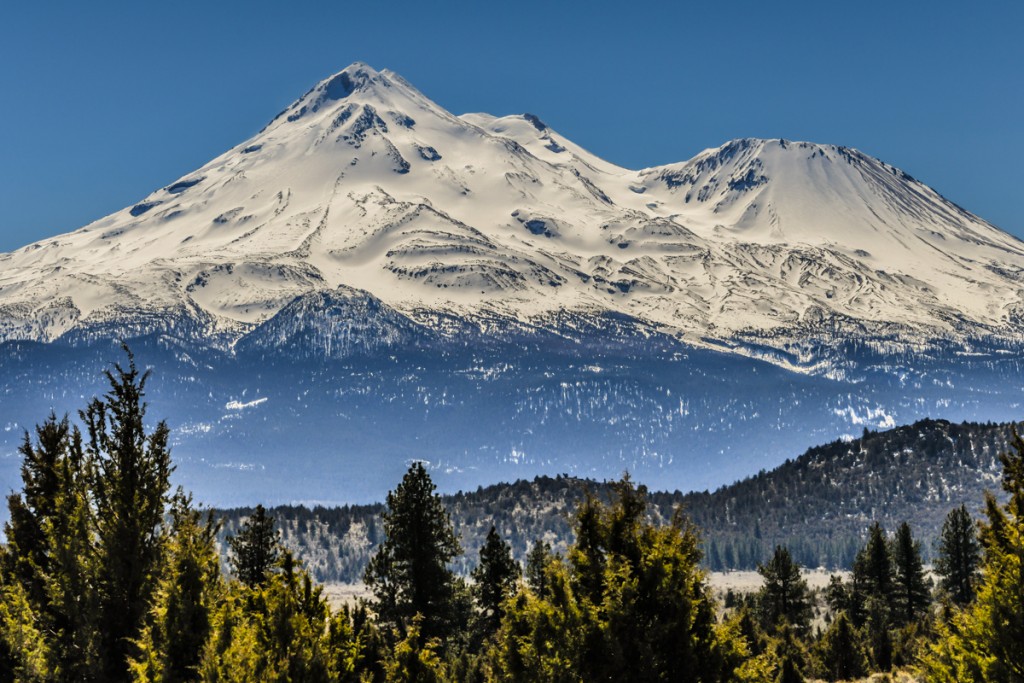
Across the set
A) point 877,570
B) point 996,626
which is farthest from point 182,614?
point 877,570

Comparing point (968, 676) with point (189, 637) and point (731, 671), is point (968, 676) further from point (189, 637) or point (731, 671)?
point (189, 637)

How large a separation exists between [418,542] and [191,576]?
30181 millimetres

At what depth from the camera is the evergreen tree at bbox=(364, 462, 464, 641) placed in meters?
59.4

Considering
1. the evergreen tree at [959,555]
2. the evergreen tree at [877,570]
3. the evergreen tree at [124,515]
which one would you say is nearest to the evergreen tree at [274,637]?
the evergreen tree at [124,515]

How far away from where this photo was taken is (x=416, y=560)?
196 feet

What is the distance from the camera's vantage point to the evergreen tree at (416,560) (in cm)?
5944

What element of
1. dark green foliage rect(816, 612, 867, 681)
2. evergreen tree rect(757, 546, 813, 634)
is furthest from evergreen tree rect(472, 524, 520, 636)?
evergreen tree rect(757, 546, 813, 634)

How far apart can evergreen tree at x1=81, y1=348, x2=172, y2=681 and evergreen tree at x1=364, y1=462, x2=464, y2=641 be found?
2703 cm

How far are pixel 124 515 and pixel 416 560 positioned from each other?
28.7 metres

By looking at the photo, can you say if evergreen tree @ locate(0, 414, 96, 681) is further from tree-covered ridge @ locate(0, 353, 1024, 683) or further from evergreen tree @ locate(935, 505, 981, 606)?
evergreen tree @ locate(935, 505, 981, 606)

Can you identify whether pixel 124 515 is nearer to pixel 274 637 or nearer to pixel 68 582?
pixel 68 582

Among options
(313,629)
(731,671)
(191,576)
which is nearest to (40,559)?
(191,576)

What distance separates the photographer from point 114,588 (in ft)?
104

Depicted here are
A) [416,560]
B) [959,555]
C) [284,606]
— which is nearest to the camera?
[284,606]
